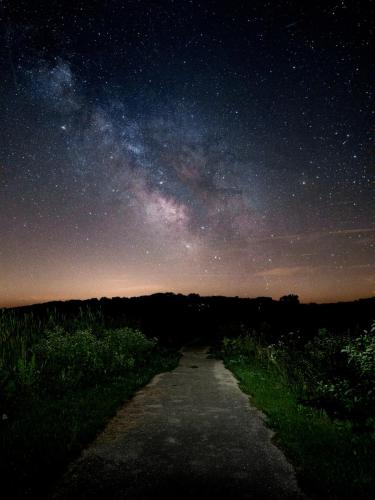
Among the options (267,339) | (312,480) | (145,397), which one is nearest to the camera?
(312,480)

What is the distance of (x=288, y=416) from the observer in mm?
6699

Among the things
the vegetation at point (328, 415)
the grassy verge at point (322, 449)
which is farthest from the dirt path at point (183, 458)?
the vegetation at point (328, 415)

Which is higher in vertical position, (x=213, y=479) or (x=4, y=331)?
(x=4, y=331)

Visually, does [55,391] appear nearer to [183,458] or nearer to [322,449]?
[183,458]

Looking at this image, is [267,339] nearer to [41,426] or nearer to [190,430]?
[190,430]

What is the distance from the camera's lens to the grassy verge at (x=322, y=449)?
4062 millimetres

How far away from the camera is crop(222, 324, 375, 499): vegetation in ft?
14.0

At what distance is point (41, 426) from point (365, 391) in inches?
228

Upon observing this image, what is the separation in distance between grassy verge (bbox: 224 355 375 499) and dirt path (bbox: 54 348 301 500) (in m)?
0.22

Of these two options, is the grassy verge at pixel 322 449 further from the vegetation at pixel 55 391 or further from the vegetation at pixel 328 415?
the vegetation at pixel 55 391

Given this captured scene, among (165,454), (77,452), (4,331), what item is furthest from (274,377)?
(4,331)

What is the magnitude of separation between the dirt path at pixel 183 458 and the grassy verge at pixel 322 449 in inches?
8.6

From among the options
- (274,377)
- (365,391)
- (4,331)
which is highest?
(4,331)

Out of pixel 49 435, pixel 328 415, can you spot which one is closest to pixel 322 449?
pixel 328 415
